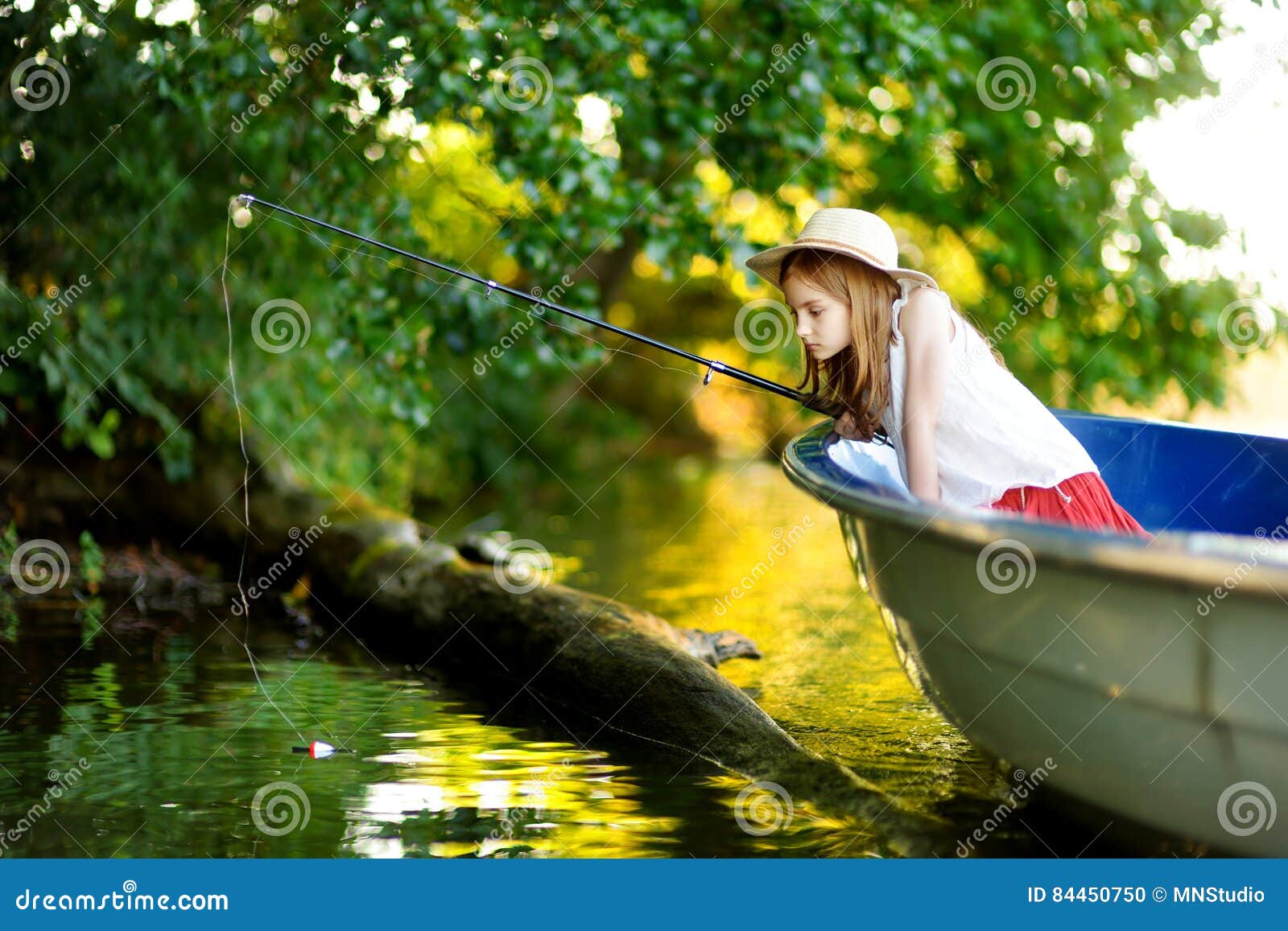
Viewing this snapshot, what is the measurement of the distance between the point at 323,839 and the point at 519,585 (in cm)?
194

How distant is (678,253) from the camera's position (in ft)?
19.3

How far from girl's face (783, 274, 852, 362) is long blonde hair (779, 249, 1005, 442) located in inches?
0.5

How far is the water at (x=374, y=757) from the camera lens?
3.11 m

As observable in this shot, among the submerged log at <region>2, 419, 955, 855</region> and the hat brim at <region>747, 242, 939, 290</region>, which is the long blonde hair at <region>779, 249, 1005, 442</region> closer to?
the hat brim at <region>747, 242, 939, 290</region>

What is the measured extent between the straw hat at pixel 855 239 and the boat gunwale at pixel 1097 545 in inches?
22.4

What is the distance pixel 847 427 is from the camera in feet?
11.8

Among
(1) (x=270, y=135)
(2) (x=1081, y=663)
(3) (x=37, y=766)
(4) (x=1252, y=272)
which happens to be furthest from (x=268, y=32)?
(4) (x=1252, y=272)

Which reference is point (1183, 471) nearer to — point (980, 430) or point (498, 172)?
point (980, 430)

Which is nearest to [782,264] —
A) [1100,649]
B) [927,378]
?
[927,378]

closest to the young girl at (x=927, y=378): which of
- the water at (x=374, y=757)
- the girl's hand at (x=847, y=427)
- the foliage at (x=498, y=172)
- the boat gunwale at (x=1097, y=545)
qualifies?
the girl's hand at (x=847, y=427)

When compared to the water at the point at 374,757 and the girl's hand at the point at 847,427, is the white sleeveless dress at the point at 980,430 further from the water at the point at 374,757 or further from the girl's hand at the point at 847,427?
the water at the point at 374,757

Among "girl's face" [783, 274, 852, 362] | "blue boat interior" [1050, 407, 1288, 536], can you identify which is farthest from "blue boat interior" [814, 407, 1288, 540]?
"girl's face" [783, 274, 852, 362]

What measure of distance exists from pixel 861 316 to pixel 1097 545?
1.06m

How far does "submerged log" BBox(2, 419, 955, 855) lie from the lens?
12.0 ft
